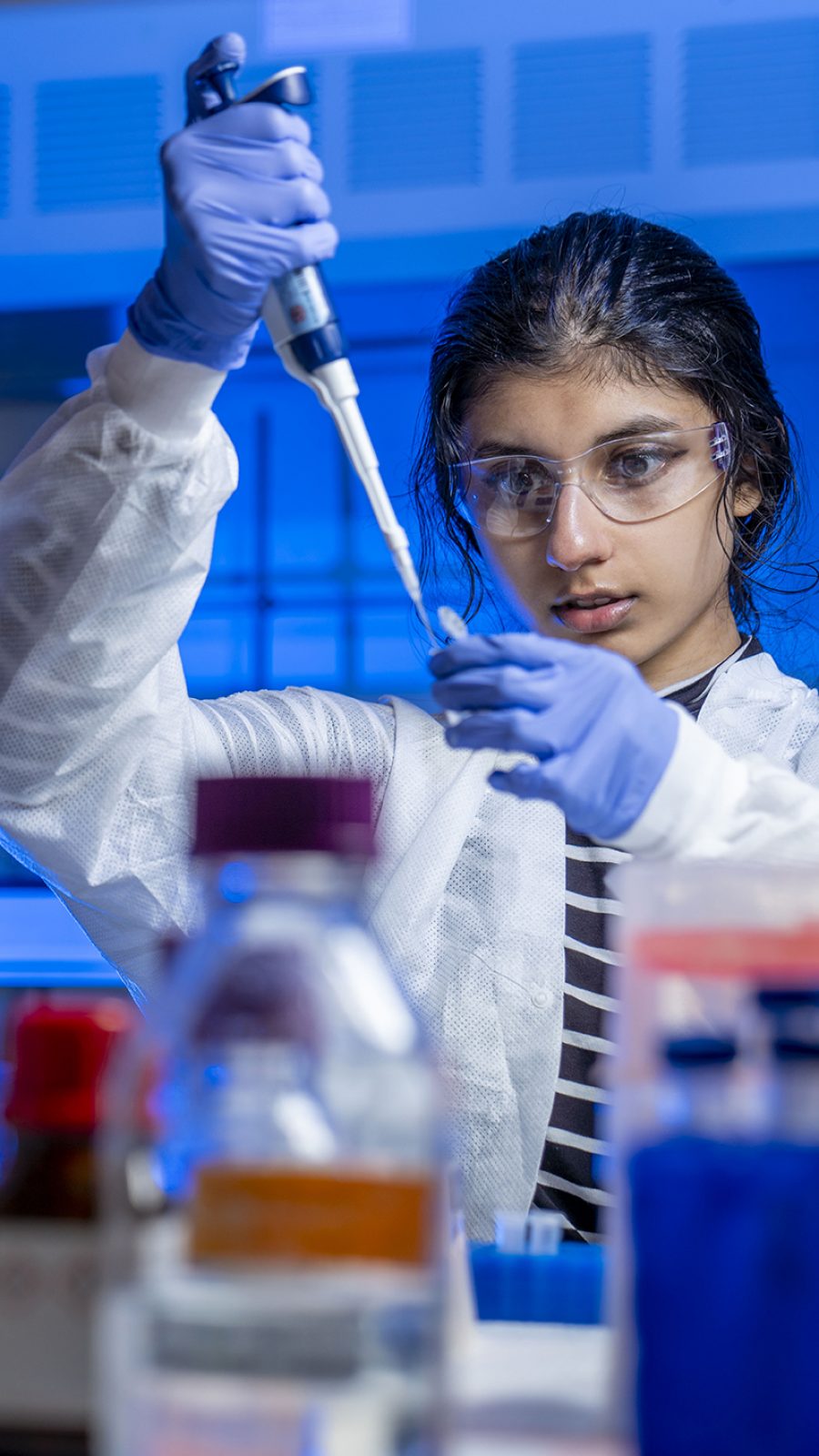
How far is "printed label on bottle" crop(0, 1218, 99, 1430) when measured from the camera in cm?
52

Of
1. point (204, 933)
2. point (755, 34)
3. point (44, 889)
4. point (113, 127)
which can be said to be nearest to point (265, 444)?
point (113, 127)

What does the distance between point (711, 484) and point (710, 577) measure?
0.12 meters

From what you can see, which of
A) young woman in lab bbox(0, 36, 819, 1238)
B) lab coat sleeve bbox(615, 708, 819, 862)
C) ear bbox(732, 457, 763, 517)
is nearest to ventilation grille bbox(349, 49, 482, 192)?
young woman in lab bbox(0, 36, 819, 1238)

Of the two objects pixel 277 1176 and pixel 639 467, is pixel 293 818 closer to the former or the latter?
pixel 277 1176

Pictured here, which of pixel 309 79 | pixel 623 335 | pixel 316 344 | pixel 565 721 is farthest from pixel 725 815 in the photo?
pixel 309 79

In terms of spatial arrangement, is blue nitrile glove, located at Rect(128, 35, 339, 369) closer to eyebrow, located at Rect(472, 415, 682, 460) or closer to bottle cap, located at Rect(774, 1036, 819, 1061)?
eyebrow, located at Rect(472, 415, 682, 460)

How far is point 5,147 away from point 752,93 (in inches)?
50.2

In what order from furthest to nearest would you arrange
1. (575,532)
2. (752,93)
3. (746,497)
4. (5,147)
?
(5,147)
(752,93)
(746,497)
(575,532)

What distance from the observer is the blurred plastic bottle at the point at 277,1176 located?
1.41 ft

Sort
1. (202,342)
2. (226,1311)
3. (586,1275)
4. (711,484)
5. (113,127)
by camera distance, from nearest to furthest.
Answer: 1. (226,1311)
2. (586,1275)
3. (202,342)
4. (711,484)
5. (113,127)

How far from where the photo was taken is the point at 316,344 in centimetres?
110

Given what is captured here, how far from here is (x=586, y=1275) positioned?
2.68ft

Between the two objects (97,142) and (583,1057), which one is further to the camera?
(97,142)

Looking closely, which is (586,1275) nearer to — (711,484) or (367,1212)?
(367,1212)
